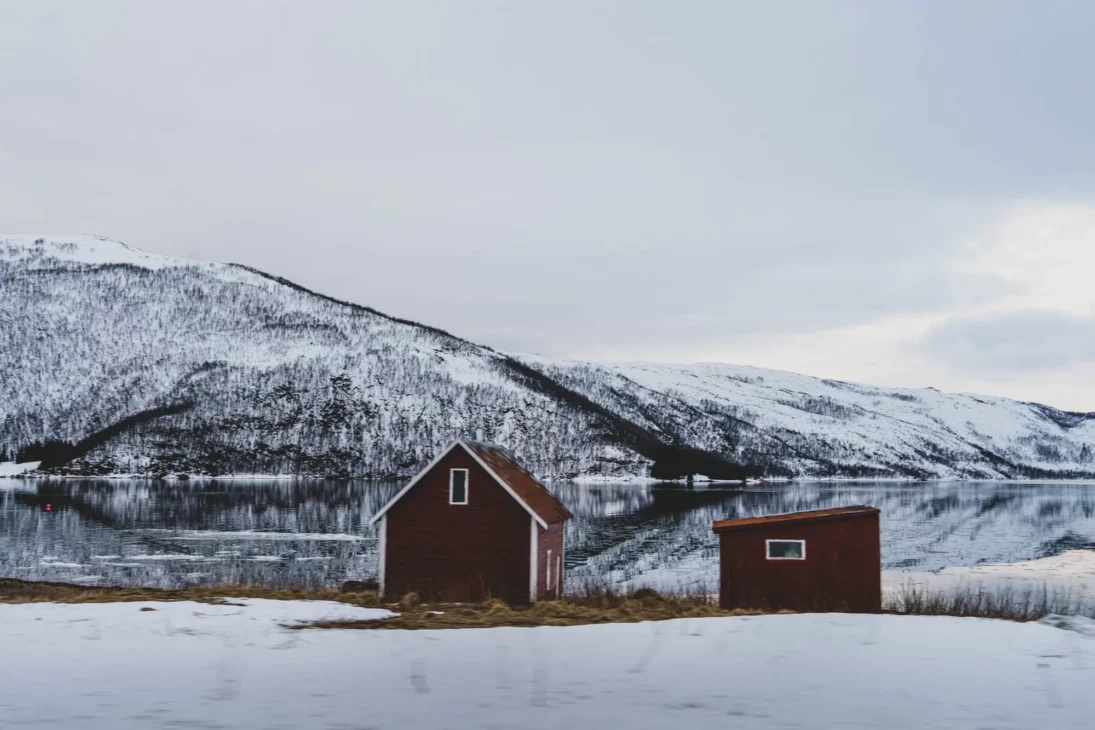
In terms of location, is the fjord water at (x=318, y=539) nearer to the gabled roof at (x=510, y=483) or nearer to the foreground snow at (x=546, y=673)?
the gabled roof at (x=510, y=483)

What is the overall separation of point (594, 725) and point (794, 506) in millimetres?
131740

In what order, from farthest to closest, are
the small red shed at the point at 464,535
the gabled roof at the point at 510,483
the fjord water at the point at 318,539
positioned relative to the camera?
the fjord water at the point at 318,539 → the gabled roof at the point at 510,483 → the small red shed at the point at 464,535

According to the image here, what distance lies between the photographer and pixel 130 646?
537 inches

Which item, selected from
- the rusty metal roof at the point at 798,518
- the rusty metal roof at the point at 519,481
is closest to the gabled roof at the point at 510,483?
the rusty metal roof at the point at 519,481

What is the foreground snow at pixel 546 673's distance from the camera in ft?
33.4

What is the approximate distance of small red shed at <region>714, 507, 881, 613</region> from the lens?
3203cm

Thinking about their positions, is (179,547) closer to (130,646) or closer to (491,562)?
(491,562)

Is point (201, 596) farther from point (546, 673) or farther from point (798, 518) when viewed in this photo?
point (798, 518)

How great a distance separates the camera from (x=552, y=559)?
37.5 meters

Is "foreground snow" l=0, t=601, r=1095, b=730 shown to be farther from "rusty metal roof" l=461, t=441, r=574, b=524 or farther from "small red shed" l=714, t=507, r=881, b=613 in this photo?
"rusty metal roof" l=461, t=441, r=574, b=524

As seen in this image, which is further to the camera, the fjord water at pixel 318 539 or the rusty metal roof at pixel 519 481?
the fjord water at pixel 318 539

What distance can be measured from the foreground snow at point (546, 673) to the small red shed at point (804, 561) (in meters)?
15.8

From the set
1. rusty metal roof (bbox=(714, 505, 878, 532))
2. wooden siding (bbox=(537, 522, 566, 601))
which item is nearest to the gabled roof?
wooden siding (bbox=(537, 522, 566, 601))

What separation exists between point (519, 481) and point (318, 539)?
150ft
